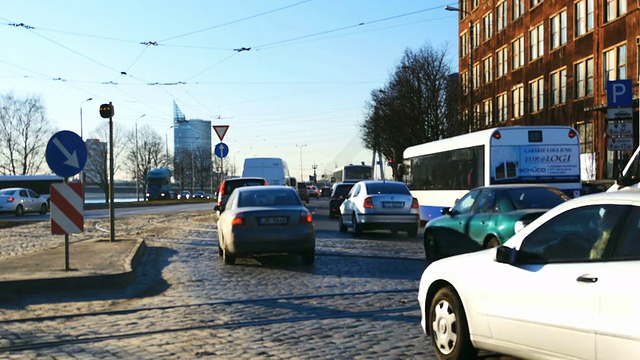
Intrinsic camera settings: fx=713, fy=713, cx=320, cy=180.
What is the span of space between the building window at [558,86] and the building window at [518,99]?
495cm

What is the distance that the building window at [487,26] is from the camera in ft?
180

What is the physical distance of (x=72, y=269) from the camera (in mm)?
11234

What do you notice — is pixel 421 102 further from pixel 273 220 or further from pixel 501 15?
pixel 273 220

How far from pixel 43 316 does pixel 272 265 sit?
5217 millimetres

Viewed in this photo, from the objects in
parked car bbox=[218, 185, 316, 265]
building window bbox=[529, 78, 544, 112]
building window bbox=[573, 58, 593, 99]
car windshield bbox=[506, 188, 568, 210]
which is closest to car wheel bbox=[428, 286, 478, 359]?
car windshield bbox=[506, 188, 568, 210]

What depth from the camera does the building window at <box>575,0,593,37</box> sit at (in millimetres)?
→ 37594

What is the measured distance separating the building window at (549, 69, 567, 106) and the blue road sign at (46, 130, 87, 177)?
114 feet

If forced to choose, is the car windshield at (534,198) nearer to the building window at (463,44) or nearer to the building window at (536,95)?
the building window at (536,95)

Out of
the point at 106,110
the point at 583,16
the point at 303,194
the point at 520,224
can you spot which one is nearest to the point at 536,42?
the point at 583,16

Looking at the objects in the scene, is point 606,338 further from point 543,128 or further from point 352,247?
point 543,128

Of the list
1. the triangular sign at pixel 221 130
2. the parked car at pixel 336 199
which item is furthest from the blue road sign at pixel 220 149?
the parked car at pixel 336 199

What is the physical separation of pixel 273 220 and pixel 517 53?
4072 cm

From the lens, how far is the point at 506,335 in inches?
200

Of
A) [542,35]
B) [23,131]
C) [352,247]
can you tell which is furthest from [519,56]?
[23,131]
